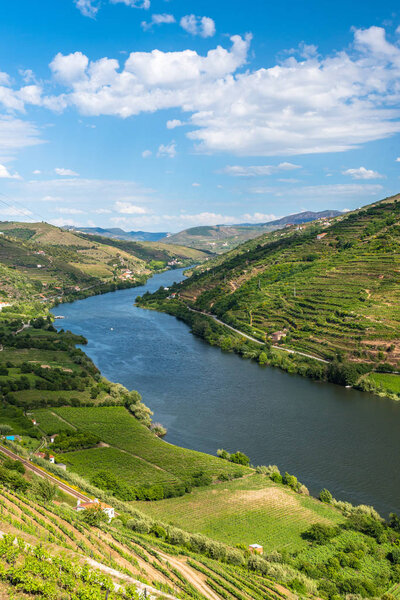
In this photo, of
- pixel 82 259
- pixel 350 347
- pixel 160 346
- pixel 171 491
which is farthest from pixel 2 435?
pixel 82 259

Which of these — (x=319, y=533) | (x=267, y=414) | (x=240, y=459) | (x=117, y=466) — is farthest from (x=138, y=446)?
(x=319, y=533)

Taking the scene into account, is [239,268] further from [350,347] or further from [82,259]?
[82,259]

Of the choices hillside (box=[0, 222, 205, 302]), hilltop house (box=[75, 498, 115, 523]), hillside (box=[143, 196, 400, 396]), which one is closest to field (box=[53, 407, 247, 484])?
hilltop house (box=[75, 498, 115, 523])

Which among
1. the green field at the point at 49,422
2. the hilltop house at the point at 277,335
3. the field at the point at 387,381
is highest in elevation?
the hilltop house at the point at 277,335

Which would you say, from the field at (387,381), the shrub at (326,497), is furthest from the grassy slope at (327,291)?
the shrub at (326,497)

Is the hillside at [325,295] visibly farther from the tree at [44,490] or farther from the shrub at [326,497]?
the tree at [44,490]
